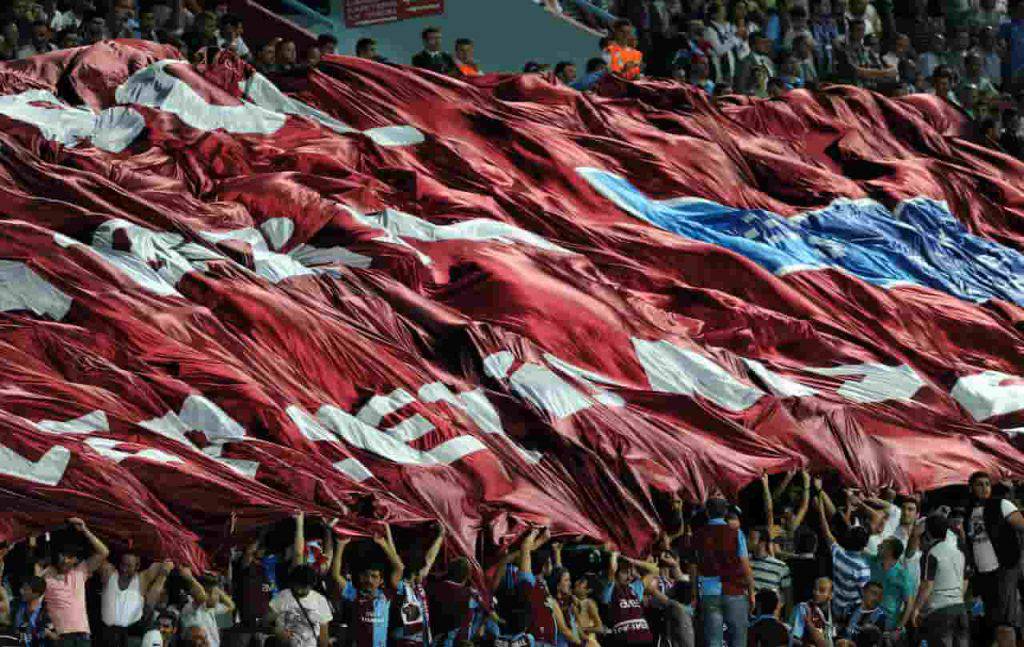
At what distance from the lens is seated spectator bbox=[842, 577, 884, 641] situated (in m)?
14.7

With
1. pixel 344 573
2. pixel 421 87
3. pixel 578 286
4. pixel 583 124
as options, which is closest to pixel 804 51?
pixel 583 124

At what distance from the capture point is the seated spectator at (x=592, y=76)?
72.9ft

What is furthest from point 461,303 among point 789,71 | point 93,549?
point 789,71

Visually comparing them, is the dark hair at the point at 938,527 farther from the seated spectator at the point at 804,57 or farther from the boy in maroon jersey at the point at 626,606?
the seated spectator at the point at 804,57

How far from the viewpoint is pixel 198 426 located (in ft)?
47.5

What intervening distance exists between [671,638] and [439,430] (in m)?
2.40

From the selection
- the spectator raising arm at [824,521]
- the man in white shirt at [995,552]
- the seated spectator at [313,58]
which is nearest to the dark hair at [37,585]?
the spectator raising arm at [824,521]

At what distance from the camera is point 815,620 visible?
14406 millimetres

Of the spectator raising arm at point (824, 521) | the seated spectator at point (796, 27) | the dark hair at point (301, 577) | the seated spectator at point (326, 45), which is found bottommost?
the spectator raising arm at point (824, 521)

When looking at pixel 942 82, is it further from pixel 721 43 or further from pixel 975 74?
pixel 721 43

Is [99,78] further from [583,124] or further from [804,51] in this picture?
[804,51]

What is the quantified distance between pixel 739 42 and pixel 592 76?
3.31 meters

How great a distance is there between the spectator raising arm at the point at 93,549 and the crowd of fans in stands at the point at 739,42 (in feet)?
25.0

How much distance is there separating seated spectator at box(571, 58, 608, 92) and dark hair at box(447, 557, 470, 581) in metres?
9.33
